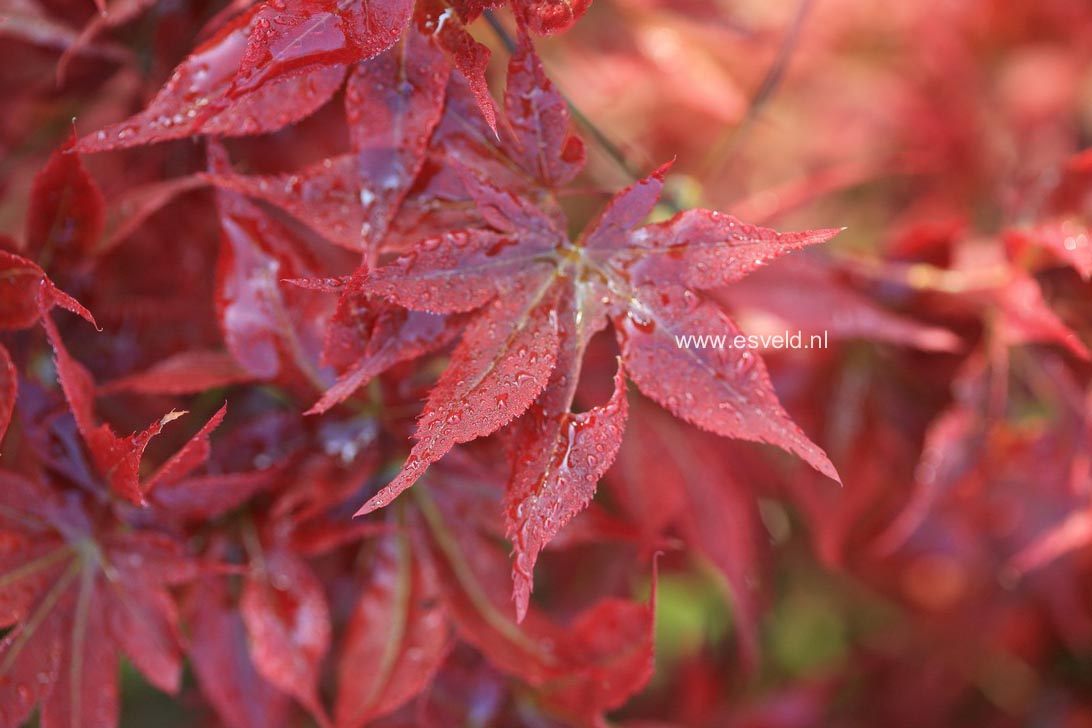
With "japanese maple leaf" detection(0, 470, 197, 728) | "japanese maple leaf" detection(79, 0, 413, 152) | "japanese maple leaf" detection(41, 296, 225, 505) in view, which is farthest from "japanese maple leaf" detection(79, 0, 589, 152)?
"japanese maple leaf" detection(0, 470, 197, 728)

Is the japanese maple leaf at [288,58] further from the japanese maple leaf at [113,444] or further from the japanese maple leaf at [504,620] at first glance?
the japanese maple leaf at [504,620]

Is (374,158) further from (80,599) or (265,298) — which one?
(80,599)

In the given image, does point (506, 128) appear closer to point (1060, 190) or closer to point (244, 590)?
point (244, 590)

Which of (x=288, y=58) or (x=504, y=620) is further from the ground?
(x=288, y=58)

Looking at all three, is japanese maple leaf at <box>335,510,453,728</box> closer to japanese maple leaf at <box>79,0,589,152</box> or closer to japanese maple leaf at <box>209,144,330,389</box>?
japanese maple leaf at <box>209,144,330,389</box>

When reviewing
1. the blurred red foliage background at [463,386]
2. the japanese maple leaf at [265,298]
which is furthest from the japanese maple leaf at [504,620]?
the japanese maple leaf at [265,298]

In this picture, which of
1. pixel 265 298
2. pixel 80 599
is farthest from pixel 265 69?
pixel 80 599
